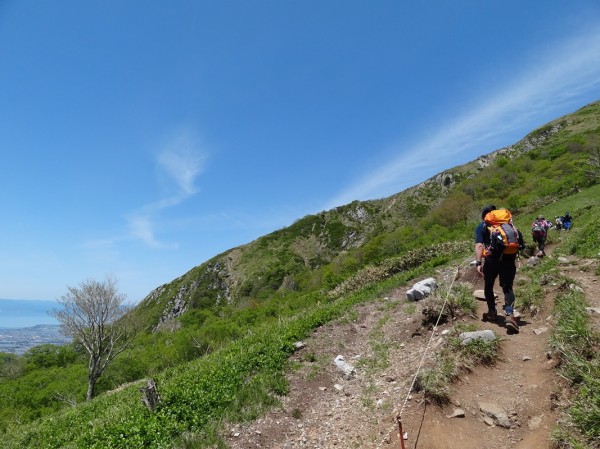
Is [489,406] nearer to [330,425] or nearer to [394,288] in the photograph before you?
[330,425]

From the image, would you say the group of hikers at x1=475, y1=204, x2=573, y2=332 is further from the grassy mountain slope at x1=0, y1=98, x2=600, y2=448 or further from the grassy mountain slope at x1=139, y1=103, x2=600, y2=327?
the grassy mountain slope at x1=139, y1=103, x2=600, y2=327

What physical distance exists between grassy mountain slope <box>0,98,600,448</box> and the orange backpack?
19.0ft

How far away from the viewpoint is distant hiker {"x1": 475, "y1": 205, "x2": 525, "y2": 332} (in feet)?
23.8

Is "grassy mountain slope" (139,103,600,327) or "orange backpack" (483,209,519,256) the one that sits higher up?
"orange backpack" (483,209,519,256)


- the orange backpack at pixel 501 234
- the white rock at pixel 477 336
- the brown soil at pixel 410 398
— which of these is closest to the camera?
the brown soil at pixel 410 398

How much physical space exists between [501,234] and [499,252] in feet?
1.41

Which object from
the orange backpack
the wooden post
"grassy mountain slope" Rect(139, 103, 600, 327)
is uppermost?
the orange backpack

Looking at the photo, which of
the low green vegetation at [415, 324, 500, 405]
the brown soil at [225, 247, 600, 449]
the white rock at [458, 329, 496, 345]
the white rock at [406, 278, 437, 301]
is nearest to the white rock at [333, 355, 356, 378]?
the brown soil at [225, 247, 600, 449]

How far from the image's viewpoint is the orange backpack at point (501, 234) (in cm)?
720

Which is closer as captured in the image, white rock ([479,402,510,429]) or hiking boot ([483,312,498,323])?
white rock ([479,402,510,429])

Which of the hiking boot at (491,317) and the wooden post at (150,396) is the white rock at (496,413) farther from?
the wooden post at (150,396)

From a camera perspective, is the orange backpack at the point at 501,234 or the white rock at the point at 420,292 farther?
the white rock at the point at 420,292

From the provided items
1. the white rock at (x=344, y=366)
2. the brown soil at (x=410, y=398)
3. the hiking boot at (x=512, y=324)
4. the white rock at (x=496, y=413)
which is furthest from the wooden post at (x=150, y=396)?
the hiking boot at (x=512, y=324)

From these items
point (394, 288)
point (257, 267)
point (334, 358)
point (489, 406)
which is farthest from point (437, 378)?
point (257, 267)
